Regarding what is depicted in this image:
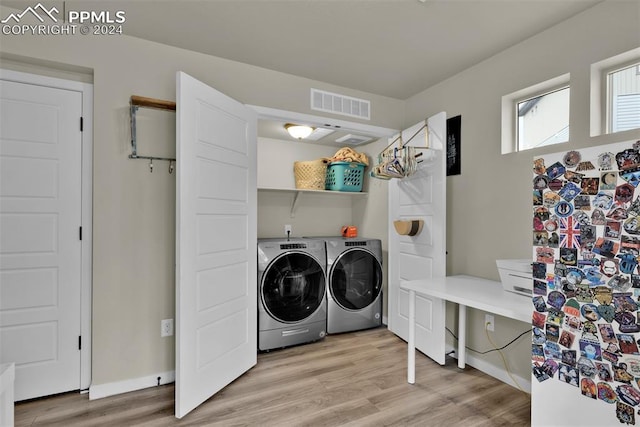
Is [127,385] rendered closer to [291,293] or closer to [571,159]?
[291,293]

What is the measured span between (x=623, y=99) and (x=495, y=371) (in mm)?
1913

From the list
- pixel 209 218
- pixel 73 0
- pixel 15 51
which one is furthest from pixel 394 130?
pixel 15 51

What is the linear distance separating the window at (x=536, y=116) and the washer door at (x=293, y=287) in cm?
192

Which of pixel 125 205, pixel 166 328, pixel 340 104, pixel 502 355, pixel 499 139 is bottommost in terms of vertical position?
pixel 502 355

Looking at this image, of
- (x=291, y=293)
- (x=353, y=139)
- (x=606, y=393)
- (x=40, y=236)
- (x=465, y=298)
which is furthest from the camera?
(x=353, y=139)

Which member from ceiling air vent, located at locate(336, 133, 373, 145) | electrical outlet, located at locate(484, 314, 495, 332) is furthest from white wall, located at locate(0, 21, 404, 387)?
electrical outlet, located at locate(484, 314, 495, 332)

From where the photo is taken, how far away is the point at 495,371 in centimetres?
232

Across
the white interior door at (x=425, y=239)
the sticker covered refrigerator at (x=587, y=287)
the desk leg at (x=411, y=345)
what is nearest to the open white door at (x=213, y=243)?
the desk leg at (x=411, y=345)

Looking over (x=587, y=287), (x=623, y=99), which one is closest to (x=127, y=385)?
(x=587, y=287)

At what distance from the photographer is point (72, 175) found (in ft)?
6.86

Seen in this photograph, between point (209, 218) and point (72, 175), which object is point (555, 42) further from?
point (72, 175)

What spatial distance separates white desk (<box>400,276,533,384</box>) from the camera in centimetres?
168

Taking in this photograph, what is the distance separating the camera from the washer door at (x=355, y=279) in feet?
10.6

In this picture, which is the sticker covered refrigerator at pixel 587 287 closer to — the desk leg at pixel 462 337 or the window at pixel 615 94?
the window at pixel 615 94
